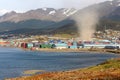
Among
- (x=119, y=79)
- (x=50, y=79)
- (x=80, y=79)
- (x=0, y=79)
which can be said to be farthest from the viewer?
(x=0, y=79)

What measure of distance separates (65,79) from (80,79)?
1.99 meters

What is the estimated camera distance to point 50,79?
39312mm

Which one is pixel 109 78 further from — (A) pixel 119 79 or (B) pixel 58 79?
(B) pixel 58 79

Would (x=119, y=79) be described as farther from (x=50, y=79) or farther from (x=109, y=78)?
(x=50, y=79)

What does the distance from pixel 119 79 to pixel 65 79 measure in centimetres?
632

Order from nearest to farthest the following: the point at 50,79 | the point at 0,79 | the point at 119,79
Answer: the point at 119,79 → the point at 50,79 → the point at 0,79

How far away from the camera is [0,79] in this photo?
63.1 meters

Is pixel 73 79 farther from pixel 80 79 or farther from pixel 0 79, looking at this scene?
pixel 0 79

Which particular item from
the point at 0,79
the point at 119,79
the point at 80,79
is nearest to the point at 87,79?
the point at 80,79

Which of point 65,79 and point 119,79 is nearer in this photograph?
point 119,79

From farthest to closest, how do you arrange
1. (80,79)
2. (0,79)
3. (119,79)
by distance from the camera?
(0,79) < (80,79) < (119,79)

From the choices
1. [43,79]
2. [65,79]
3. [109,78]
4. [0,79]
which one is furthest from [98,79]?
[0,79]

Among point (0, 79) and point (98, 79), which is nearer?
point (98, 79)

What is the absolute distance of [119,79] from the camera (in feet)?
112
